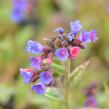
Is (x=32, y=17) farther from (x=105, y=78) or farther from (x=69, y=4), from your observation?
(x=105, y=78)

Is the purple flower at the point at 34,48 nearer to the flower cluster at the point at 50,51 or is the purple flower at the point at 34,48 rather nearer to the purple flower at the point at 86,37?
the flower cluster at the point at 50,51

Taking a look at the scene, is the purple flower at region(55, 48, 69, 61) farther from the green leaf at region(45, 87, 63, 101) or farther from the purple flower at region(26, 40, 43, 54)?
the green leaf at region(45, 87, 63, 101)

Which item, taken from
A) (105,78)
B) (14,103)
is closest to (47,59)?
(14,103)

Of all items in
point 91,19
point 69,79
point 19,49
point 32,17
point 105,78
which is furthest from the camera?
point 32,17

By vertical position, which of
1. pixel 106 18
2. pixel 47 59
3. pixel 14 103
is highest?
pixel 106 18

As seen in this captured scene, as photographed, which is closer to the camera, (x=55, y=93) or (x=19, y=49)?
(x=55, y=93)

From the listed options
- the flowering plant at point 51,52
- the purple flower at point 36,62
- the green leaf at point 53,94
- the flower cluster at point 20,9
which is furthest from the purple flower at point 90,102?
the flower cluster at point 20,9

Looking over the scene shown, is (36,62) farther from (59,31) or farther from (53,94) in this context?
(53,94)

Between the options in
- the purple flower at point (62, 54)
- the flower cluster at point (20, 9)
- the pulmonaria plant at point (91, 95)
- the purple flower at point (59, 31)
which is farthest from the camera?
the flower cluster at point (20, 9)
